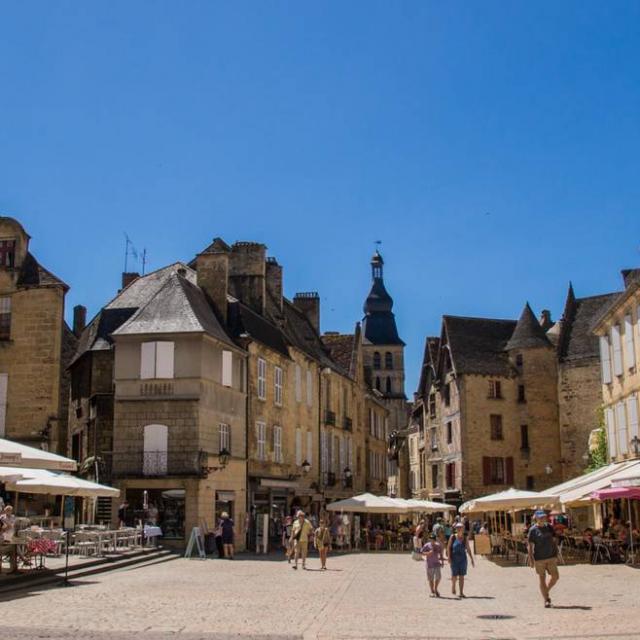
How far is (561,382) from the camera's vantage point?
4469cm

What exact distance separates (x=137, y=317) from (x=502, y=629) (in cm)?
1947

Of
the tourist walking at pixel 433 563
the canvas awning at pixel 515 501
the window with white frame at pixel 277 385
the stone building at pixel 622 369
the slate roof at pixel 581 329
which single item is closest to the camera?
the tourist walking at pixel 433 563

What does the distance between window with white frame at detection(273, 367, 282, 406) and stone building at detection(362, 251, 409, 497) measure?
6324 cm

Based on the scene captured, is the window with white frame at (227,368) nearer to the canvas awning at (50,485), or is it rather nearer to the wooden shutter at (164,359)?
the wooden shutter at (164,359)

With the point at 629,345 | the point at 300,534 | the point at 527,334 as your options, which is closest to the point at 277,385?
the point at 300,534

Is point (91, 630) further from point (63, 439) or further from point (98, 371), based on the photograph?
point (63, 439)

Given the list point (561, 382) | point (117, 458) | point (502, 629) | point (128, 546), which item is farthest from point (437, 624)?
point (561, 382)

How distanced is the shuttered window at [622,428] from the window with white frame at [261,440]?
11266mm

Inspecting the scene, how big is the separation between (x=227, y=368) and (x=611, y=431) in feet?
38.7

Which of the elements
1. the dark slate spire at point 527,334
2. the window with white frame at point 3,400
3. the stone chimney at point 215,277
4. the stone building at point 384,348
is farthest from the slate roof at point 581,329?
the stone building at point 384,348

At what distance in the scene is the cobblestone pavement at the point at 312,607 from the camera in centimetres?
1093

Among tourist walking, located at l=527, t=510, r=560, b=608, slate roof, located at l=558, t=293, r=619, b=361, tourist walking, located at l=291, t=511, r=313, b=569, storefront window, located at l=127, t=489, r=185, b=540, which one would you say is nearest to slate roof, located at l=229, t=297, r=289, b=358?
storefront window, located at l=127, t=489, r=185, b=540

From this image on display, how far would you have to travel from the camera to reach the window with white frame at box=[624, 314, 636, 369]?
86.1 feet

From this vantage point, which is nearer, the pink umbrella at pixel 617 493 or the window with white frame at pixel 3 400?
the pink umbrella at pixel 617 493
